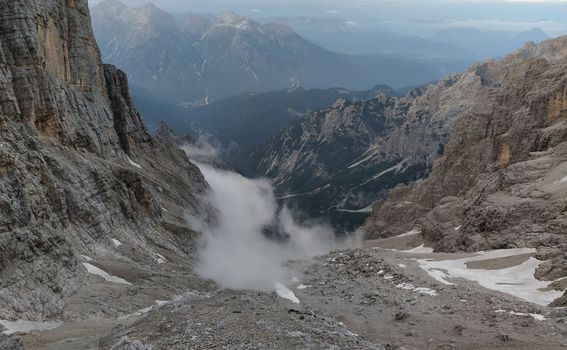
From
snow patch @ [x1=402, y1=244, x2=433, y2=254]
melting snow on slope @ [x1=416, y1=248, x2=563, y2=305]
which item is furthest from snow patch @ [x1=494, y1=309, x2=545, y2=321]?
snow patch @ [x1=402, y1=244, x2=433, y2=254]

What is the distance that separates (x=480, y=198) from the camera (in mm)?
87188

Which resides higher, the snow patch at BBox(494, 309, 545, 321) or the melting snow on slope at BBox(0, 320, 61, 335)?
the snow patch at BBox(494, 309, 545, 321)

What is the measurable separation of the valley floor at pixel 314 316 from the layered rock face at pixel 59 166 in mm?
4618

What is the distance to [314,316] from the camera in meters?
35.8

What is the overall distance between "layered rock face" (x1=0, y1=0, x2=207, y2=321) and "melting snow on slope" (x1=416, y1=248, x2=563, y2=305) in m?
36.7

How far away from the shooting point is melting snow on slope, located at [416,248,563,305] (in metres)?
46.0

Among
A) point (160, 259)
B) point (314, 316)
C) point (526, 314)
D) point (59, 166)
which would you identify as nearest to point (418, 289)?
point (526, 314)

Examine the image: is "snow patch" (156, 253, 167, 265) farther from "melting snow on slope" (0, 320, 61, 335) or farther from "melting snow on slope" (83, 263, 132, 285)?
"melting snow on slope" (0, 320, 61, 335)

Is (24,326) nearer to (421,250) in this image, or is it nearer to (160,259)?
(160,259)

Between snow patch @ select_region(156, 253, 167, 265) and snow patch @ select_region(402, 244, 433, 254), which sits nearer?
snow patch @ select_region(156, 253, 167, 265)

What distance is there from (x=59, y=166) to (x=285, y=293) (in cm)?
3168

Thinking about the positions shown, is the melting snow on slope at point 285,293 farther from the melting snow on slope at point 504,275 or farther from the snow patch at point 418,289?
the melting snow on slope at point 504,275

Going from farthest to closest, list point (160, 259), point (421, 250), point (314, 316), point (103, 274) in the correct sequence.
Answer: point (421, 250) → point (160, 259) → point (103, 274) → point (314, 316)

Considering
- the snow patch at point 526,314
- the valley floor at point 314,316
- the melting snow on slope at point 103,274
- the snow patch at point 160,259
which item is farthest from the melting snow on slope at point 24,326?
the snow patch at point 526,314
